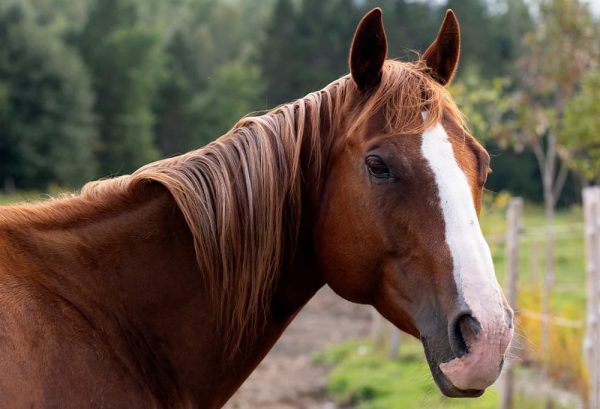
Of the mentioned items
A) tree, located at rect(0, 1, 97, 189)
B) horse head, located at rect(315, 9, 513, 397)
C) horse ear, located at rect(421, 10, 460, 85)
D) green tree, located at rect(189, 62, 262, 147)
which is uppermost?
horse ear, located at rect(421, 10, 460, 85)

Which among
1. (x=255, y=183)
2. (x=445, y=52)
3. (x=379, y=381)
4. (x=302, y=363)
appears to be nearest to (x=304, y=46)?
(x=302, y=363)

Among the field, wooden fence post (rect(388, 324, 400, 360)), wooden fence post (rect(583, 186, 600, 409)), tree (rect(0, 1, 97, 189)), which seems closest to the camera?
wooden fence post (rect(583, 186, 600, 409))

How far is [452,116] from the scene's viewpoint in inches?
102

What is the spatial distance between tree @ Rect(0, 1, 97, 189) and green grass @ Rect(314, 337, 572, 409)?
2602cm

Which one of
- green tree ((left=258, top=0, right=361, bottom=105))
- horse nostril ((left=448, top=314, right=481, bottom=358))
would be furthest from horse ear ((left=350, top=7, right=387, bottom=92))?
green tree ((left=258, top=0, right=361, bottom=105))

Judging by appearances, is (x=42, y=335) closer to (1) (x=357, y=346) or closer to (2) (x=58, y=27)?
(1) (x=357, y=346)

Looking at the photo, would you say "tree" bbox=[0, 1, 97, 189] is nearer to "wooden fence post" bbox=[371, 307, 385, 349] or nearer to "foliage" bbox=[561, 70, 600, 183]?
"wooden fence post" bbox=[371, 307, 385, 349]

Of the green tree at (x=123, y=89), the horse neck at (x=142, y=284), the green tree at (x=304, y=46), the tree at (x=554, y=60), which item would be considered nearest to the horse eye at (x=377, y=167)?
the horse neck at (x=142, y=284)

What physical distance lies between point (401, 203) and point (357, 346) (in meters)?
9.40

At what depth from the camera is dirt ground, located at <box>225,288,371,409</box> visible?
845cm

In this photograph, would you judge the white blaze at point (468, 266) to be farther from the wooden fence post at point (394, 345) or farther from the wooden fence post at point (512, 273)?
the wooden fence post at point (394, 345)

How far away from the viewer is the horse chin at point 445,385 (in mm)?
2203

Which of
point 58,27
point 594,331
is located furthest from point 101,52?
point 594,331

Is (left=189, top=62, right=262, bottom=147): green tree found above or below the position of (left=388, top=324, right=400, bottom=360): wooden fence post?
below
